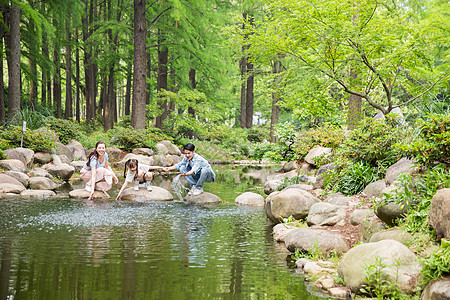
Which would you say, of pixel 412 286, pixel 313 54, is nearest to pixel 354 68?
pixel 313 54

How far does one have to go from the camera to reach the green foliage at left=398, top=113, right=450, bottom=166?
5.09m

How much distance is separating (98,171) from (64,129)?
8938mm

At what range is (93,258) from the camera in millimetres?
4918

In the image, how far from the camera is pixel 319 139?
13078mm

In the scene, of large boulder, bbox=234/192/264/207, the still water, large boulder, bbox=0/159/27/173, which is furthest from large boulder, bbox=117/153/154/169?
the still water

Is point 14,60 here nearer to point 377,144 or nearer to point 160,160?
point 160,160

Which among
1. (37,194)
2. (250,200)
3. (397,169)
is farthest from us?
(250,200)

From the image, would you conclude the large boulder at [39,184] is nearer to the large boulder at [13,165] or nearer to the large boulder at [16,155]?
the large boulder at [13,165]

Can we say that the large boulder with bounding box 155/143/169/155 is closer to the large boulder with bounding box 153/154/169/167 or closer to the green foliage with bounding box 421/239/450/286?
the large boulder with bounding box 153/154/169/167

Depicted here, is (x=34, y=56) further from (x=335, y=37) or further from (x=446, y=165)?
(x=446, y=165)

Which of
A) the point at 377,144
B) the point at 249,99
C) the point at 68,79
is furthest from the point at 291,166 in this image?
the point at 249,99

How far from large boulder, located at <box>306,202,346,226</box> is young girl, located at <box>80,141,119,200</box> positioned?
509cm

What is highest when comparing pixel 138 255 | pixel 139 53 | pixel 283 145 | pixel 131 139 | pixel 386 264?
pixel 139 53

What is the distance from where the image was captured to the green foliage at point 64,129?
17.5 meters
